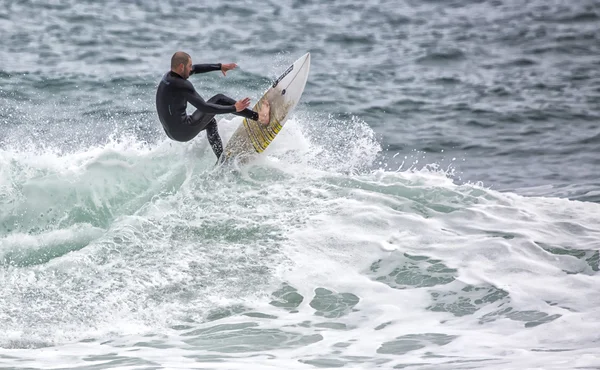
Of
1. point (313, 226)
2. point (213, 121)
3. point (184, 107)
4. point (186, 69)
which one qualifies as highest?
point (186, 69)

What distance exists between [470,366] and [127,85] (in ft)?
40.7

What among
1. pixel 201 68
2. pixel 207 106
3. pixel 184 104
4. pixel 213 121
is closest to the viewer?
pixel 207 106

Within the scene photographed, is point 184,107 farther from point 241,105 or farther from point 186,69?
point 241,105

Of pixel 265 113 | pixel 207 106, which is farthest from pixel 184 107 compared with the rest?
pixel 265 113

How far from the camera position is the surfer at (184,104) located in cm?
964

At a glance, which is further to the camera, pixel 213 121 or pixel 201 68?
pixel 213 121

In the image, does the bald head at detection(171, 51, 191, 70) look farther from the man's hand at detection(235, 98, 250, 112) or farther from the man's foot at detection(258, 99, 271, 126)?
the man's foot at detection(258, 99, 271, 126)

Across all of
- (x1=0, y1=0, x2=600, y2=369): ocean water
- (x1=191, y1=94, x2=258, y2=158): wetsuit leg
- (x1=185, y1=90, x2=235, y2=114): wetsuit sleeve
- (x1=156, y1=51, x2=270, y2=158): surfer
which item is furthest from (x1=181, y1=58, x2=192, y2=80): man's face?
(x1=0, y1=0, x2=600, y2=369): ocean water

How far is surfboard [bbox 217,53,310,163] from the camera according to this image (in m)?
10.8

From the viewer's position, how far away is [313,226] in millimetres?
9625

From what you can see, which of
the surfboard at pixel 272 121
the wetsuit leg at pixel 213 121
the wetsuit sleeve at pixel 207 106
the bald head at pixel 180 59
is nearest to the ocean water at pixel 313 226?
the surfboard at pixel 272 121

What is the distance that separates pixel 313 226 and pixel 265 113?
195cm

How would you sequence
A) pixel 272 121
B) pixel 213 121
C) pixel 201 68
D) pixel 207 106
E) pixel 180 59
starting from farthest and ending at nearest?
pixel 272 121
pixel 213 121
pixel 201 68
pixel 207 106
pixel 180 59

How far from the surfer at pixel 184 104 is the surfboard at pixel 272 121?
1.28 feet
